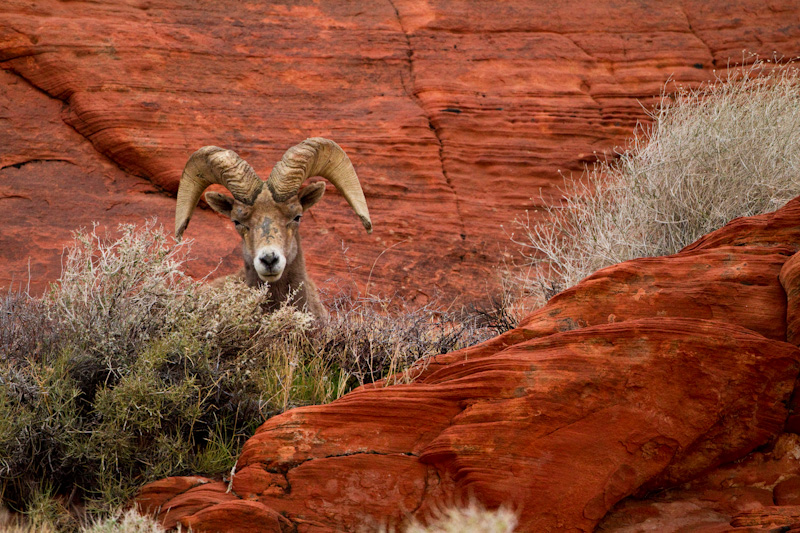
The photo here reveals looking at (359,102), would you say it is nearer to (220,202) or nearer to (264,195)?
(220,202)

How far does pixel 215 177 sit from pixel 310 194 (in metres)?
0.94

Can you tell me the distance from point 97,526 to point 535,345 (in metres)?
2.52

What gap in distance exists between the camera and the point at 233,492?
4.26 meters

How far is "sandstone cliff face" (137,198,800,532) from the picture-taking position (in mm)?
4023

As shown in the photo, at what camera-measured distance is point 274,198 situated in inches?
289

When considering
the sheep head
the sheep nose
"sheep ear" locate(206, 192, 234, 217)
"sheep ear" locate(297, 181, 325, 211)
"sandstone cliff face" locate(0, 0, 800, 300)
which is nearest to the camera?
the sheep nose

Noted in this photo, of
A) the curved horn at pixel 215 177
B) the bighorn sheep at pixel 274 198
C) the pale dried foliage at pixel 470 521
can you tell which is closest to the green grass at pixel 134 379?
the bighorn sheep at pixel 274 198

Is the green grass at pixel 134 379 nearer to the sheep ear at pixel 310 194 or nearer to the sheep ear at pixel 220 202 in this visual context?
the sheep ear at pixel 220 202

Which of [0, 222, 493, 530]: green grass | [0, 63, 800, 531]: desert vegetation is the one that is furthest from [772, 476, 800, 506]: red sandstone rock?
[0, 222, 493, 530]: green grass

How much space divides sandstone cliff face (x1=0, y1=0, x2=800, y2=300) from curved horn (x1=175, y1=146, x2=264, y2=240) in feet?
11.4

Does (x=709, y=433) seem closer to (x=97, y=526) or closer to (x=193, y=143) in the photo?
(x=97, y=526)

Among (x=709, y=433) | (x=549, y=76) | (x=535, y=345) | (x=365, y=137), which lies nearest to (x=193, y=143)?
(x=365, y=137)

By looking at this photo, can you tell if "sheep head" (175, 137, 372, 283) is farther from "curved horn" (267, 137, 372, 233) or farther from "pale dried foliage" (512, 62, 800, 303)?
"pale dried foliage" (512, 62, 800, 303)

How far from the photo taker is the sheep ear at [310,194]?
7.71 meters
